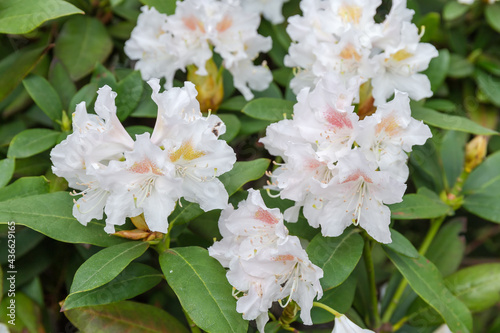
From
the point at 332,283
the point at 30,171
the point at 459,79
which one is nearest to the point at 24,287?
the point at 30,171

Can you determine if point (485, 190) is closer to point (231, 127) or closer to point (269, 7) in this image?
point (231, 127)

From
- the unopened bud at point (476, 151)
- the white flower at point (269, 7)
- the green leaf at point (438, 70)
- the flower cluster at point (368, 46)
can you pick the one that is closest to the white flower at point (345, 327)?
the flower cluster at point (368, 46)

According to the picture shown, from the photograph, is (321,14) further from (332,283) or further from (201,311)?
(201,311)

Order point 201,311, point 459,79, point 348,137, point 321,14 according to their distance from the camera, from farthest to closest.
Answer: point 459,79
point 321,14
point 348,137
point 201,311

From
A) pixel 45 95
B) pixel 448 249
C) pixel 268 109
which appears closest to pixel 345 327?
pixel 268 109

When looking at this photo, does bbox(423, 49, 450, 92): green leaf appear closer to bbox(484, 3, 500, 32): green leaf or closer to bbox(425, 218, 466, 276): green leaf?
bbox(484, 3, 500, 32): green leaf

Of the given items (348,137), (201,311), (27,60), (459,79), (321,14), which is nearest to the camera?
(201,311)

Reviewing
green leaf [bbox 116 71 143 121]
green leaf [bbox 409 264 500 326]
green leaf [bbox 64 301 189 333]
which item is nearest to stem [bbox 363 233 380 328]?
green leaf [bbox 409 264 500 326]
